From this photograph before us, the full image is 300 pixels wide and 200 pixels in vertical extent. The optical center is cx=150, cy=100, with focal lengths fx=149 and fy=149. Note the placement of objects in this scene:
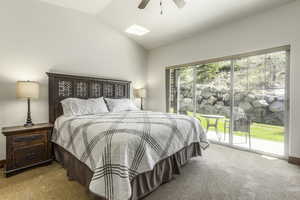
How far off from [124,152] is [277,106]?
9.84 feet

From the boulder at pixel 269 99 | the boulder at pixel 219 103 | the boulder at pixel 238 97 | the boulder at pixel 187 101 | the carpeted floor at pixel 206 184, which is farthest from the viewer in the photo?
the boulder at pixel 187 101

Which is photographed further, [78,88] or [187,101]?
[187,101]

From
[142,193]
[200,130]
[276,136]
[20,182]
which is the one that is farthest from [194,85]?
[20,182]

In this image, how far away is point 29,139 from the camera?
88.2 inches

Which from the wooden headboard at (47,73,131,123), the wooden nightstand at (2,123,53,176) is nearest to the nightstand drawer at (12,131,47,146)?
the wooden nightstand at (2,123,53,176)

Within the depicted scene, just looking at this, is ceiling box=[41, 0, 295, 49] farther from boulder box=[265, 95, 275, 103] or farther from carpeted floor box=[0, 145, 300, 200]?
carpeted floor box=[0, 145, 300, 200]

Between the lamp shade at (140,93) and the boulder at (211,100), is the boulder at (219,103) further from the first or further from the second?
the lamp shade at (140,93)

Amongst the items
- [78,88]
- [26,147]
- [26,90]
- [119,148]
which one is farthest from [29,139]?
[119,148]

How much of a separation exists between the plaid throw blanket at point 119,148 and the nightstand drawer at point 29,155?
413mm

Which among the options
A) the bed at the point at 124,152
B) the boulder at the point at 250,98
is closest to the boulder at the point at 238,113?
the boulder at the point at 250,98

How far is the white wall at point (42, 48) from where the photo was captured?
247cm

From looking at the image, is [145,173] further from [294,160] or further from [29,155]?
[294,160]

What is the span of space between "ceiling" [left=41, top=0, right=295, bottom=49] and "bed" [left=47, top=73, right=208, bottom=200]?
6.00ft

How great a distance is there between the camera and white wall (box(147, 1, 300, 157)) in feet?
8.16
